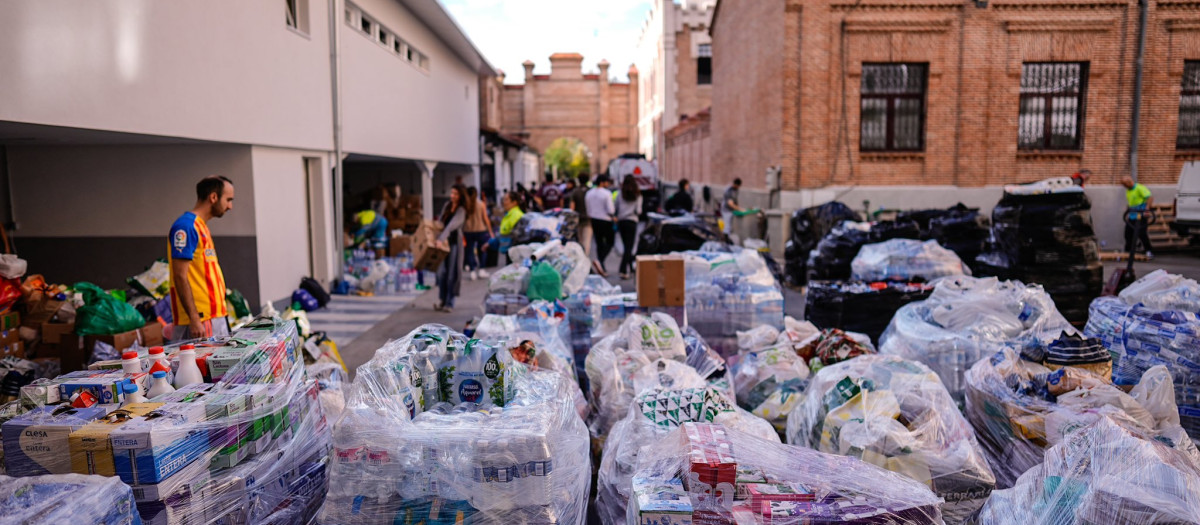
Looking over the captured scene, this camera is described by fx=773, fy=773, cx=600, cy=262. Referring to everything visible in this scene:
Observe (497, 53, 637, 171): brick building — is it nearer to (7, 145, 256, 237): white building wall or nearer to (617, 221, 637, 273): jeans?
(617, 221, 637, 273): jeans

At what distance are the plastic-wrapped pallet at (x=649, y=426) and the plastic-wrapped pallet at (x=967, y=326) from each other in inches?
81.1

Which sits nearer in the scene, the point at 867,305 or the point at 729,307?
the point at 729,307

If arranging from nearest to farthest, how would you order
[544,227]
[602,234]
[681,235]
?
[681,235] < [544,227] < [602,234]

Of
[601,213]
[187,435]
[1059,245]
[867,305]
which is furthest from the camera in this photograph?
[601,213]

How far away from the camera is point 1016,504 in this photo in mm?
3012

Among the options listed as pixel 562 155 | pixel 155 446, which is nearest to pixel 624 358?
pixel 155 446

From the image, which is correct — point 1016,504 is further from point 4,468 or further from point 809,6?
point 809,6

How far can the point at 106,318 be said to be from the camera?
5945 millimetres

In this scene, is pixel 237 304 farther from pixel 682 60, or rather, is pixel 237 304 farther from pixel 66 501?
pixel 682 60

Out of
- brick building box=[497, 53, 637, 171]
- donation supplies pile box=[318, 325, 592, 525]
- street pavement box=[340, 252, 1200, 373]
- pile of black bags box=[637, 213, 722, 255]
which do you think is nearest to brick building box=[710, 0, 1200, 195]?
street pavement box=[340, 252, 1200, 373]

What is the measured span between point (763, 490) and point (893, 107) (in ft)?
47.7

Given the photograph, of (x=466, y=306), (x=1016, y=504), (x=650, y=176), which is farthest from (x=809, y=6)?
(x=650, y=176)

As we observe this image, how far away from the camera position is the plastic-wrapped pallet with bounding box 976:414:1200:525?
258cm

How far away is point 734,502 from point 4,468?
105 inches
